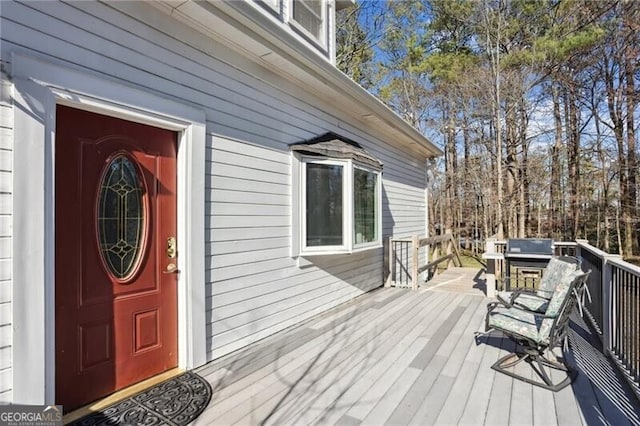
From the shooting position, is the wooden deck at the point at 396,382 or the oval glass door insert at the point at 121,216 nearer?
the wooden deck at the point at 396,382

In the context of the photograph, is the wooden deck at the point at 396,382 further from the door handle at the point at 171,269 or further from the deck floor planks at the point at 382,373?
the door handle at the point at 171,269

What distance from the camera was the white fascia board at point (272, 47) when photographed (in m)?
2.86

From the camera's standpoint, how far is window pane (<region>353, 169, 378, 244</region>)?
4971 millimetres

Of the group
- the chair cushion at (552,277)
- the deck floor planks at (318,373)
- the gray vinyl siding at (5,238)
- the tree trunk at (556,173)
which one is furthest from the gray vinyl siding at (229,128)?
the tree trunk at (556,173)

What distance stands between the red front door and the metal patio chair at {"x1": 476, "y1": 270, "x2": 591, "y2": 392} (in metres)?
2.85

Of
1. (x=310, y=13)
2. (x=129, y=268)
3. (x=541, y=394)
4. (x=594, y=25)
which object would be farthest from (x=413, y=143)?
(x=594, y=25)

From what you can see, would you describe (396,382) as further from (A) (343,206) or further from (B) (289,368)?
(A) (343,206)

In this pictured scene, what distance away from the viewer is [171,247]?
292cm

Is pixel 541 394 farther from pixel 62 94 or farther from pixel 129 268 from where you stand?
pixel 62 94

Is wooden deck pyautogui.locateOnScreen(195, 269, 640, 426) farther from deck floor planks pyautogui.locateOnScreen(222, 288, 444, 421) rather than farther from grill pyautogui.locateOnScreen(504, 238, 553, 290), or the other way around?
grill pyautogui.locateOnScreen(504, 238, 553, 290)

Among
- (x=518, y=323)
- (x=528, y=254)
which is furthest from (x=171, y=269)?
(x=528, y=254)

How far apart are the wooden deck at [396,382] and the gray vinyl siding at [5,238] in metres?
1.11

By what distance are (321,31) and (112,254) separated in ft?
14.8

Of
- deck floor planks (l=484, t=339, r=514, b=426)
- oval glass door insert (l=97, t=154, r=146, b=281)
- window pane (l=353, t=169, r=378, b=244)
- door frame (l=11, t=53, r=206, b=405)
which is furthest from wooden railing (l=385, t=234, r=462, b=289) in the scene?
door frame (l=11, t=53, r=206, b=405)
